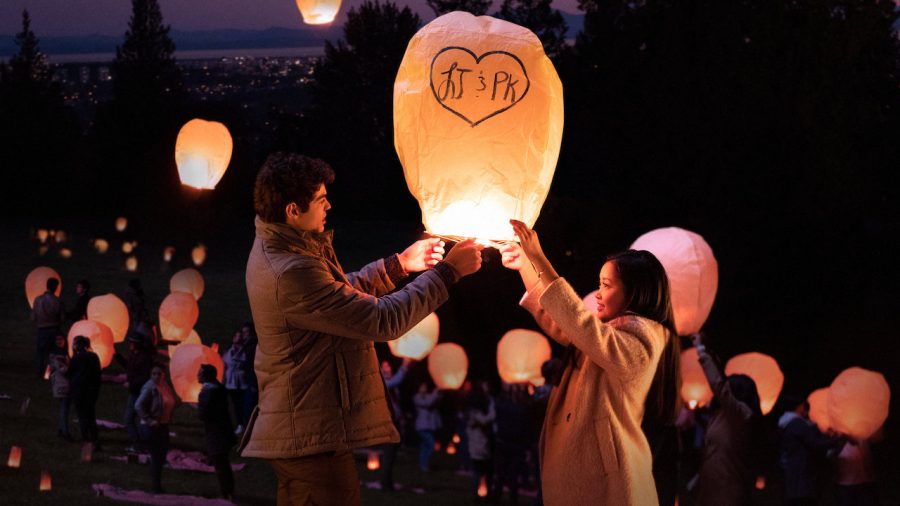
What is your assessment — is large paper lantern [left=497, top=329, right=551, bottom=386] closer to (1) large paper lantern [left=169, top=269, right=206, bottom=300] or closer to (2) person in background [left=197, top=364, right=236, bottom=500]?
(2) person in background [left=197, top=364, right=236, bottom=500]

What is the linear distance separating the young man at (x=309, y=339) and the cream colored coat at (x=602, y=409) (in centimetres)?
50

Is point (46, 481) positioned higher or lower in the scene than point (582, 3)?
lower

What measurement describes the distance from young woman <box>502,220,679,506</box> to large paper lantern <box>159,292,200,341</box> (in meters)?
9.84

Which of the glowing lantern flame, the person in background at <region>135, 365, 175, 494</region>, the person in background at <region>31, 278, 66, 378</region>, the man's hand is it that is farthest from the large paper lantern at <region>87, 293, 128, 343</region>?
the man's hand

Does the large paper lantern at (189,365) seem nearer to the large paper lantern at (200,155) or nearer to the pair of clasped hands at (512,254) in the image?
the large paper lantern at (200,155)

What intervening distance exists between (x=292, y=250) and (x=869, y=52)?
39.4 ft

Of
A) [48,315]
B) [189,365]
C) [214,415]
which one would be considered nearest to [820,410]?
[214,415]

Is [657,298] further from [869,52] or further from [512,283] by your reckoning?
[869,52]

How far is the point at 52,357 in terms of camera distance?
10359 mm

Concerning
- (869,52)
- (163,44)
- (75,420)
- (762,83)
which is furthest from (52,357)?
(163,44)

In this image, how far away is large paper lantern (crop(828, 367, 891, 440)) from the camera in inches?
286

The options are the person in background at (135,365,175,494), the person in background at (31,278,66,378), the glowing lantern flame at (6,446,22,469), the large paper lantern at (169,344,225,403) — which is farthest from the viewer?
the person in background at (31,278,66,378)

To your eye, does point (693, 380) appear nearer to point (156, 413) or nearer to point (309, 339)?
point (156, 413)

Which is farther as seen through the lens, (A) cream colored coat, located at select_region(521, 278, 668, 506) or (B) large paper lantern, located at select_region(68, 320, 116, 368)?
(B) large paper lantern, located at select_region(68, 320, 116, 368)
